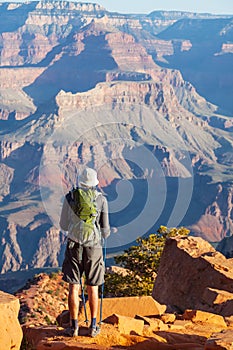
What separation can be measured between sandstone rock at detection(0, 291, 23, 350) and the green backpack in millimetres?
1584

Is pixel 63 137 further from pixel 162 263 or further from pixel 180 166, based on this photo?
pixel 162 263

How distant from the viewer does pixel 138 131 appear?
200 meters

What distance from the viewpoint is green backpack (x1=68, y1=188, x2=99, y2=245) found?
1196 centimetres

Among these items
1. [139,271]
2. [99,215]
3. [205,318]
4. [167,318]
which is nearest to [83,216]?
[99,215]

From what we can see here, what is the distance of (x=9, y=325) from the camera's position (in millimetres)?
11305

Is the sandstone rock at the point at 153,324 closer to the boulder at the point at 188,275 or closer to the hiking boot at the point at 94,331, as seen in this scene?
the hiking boot at the point at 94,331

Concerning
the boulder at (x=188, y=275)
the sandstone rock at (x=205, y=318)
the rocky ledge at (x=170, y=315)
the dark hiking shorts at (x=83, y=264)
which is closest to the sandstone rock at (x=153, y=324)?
the rocky ledge at (x=170, y=315)

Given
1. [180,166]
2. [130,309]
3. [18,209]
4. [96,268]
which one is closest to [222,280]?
[130,309]

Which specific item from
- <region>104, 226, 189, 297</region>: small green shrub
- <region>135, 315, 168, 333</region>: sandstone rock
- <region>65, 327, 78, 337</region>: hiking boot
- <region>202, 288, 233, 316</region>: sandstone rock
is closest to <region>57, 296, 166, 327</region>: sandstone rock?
<region>135, 315, 168, 333</region>: sandstone rock

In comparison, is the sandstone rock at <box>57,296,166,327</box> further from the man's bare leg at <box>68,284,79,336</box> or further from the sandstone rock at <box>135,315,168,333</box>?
the man's bare leg at <box>68,284,79,336</box>

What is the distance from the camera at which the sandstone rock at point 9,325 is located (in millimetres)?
11094

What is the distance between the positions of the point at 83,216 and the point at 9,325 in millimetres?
2262

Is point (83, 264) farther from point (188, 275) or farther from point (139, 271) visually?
point (139, 271)

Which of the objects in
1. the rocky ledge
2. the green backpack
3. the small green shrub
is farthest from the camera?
the small green shrub
